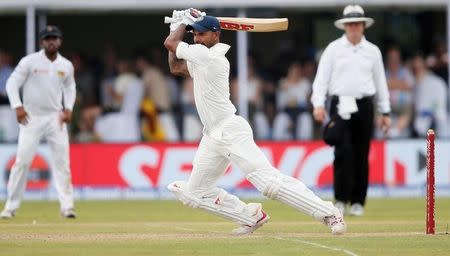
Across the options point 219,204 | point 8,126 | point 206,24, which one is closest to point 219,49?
point 206,24

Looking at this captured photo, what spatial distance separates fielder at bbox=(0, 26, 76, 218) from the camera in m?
14.9

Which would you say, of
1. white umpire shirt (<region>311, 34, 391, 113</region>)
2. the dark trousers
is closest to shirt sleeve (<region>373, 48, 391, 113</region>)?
white umpire shirt (<region>311, 34, 391, 113</region>)

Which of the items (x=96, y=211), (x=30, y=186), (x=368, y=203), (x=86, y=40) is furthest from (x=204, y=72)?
(x=86, y=40)

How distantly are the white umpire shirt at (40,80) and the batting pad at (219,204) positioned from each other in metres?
4.02

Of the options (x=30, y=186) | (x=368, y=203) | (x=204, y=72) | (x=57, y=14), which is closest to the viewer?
(x=204, y=72)

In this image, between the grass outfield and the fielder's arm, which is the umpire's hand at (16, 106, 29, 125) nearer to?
the grass outfield

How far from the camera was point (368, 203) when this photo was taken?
1792 centimetres

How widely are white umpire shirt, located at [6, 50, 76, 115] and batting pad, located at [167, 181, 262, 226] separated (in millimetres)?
4018

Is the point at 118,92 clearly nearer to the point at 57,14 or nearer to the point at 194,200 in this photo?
the point at 57,14

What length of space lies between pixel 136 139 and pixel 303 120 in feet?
8.60

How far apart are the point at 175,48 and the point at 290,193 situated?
156 centimetres

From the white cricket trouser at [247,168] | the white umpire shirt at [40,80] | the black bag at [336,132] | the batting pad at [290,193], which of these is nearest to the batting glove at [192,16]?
the white cricket trouser at [247,168]

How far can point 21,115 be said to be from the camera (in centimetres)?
1474

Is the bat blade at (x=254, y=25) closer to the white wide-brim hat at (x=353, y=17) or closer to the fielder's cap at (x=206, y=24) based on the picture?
the fielder's cap at (x=206, y=24)
